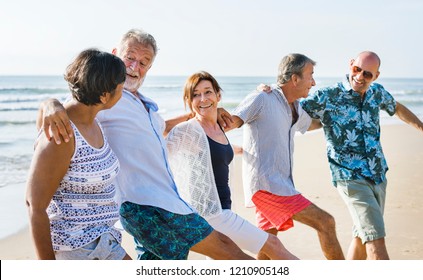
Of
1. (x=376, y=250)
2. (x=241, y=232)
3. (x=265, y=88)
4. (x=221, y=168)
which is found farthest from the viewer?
(x=265, y=88)

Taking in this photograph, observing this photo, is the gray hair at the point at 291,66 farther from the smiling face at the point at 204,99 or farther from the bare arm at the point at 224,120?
the smiling face at the point at 204,99

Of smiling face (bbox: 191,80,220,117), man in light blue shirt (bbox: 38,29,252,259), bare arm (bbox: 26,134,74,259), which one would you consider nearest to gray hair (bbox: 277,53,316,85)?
smiling face (bbox: 191,80,220,117)

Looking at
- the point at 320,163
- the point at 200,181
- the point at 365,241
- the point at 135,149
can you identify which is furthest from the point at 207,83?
the point at 320,163

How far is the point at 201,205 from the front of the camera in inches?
175

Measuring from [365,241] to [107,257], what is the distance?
2.65 meters

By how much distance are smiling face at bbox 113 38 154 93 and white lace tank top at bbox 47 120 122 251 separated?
0.89m

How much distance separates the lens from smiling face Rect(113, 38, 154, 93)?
4008mm

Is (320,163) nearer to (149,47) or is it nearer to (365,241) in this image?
(365,241)

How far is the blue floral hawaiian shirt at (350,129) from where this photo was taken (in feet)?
17.4

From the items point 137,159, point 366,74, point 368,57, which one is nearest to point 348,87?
point 366,74

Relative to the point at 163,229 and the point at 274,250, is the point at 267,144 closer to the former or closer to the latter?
the point at 274,250

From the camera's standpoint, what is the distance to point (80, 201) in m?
3.14

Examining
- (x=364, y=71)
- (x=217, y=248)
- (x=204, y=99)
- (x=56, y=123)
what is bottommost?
(x=217, y=248)

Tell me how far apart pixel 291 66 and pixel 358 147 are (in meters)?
0.85
